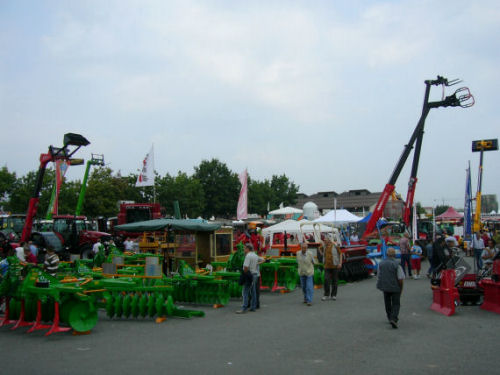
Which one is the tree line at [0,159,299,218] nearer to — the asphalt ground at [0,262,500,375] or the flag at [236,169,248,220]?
the flag at [236,169,248,220]

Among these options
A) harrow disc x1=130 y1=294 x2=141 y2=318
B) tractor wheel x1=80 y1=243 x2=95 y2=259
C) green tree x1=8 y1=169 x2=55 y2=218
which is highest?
green tree x1=8 y1=169 x2=55 y2=218

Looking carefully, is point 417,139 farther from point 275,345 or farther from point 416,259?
point 275,345

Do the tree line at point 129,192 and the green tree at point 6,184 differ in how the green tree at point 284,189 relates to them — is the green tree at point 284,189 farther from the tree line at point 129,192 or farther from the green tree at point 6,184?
the green tree at point 6,184

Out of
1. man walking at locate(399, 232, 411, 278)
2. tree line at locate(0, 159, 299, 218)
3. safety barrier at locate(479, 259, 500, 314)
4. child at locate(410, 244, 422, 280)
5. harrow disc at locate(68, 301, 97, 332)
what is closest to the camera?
harrow disc at locate(68, 301, 97, 332)

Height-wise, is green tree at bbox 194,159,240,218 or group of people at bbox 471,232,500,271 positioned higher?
green tree at bbox 194,159,240,218

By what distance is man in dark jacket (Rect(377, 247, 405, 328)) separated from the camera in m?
8.99

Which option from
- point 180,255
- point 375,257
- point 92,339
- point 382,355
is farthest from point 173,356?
point 375,257

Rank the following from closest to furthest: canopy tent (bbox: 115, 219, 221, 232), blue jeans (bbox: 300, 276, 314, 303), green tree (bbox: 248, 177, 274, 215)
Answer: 1. blue jeans (bbox: 300, 276, 314, 303)
2. canopy tent (bbox: 115, 219, 221, 232)
3. green tree (bbox: 248, 177, 274, 215)

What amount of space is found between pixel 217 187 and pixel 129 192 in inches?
490

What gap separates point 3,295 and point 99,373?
14.8 feet

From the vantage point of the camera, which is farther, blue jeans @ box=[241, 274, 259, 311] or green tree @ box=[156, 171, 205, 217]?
green tree @ box=[156, 171, 205, 217]

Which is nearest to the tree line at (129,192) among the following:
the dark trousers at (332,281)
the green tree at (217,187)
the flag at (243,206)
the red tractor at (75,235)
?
the green tree at (217,187)

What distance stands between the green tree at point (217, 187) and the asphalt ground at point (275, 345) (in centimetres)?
4528

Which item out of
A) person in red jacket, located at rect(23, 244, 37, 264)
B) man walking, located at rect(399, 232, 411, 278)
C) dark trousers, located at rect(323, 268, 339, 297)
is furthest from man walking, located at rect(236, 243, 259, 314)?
man walking, located at rect(399, 232, 411, 278)
